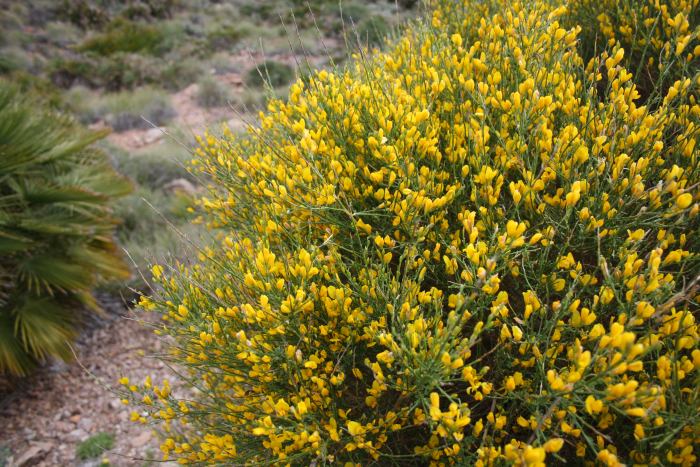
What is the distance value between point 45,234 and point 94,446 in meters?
1.74

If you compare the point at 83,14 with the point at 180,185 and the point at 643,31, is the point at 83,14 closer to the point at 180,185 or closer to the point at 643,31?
the point at 180,185

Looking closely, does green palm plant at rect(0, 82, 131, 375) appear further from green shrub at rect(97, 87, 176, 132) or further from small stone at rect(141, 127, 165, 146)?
green shrub at rect(97, 87, 176, 132)

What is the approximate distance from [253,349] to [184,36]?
1490cm

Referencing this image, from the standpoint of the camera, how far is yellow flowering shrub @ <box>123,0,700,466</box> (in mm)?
1315

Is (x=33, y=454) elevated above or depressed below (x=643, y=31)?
below

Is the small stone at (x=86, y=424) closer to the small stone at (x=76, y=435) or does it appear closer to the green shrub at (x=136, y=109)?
the small stone at (x=76, y=435)

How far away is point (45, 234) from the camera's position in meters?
3.77

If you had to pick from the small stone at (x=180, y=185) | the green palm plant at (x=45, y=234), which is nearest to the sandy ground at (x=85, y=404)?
the green palm plant at (x=45, y=234)

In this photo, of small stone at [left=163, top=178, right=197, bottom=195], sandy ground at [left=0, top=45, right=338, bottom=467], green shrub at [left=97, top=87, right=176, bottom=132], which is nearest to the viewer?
sandy ground at [left=0, top=45, right=338, bottom=467]

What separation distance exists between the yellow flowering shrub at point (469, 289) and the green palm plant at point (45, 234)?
202cm

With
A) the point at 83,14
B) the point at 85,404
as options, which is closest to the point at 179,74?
the point at 83,14

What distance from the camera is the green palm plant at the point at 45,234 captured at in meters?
3.45

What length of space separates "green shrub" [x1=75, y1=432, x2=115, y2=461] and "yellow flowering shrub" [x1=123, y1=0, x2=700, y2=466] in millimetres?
1777

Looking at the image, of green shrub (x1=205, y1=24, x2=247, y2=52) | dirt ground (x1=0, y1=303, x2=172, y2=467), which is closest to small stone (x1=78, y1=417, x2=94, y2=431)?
dirt ground (x1=0, y1=303, x2=172, y2=467)
